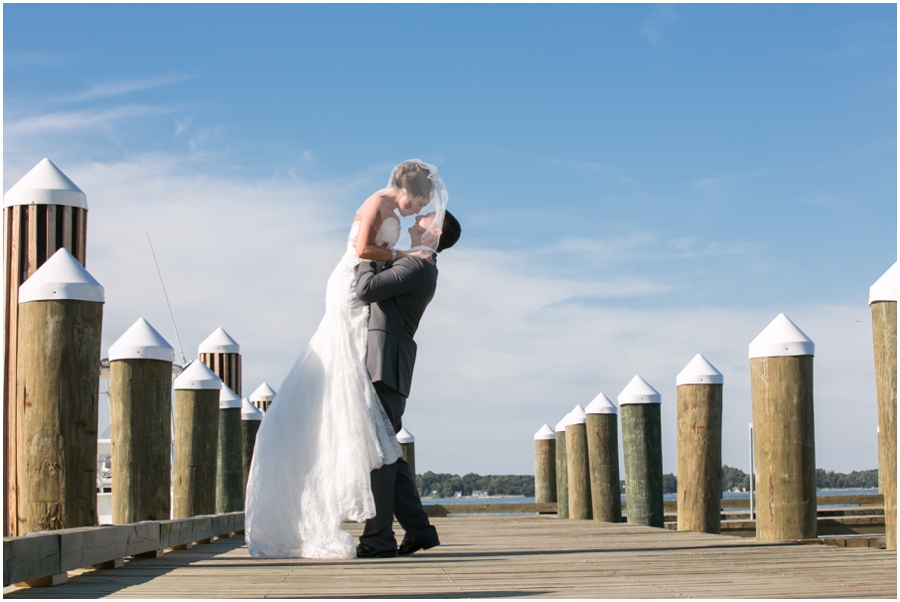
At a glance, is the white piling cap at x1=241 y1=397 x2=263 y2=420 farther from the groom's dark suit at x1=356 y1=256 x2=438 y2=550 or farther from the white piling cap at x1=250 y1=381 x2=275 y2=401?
the groom's dark suit at x1=356 y1=256 x2=438 y2=550

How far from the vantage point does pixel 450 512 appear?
17594 mm

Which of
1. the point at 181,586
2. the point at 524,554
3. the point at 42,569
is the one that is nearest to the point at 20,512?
the point at 42,569

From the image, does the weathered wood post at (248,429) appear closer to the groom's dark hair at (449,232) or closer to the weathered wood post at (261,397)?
the weathered wood post at (261,397)

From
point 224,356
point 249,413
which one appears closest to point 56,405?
point 249,413

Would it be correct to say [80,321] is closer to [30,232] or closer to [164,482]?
[164,482]

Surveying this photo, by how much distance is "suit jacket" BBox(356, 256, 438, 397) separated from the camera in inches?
246

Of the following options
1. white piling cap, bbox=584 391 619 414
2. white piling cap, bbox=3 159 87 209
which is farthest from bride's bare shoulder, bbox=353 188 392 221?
white piling cap, bbox=584 391 619 414

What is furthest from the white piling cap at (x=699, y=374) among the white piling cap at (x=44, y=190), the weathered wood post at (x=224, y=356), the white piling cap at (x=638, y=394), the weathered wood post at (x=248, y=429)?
the weathered wood post at (x=224, y=356)

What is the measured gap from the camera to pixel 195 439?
9.11m

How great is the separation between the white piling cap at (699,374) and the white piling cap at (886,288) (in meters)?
3.09

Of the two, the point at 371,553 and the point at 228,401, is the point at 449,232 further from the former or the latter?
the point at 228,401

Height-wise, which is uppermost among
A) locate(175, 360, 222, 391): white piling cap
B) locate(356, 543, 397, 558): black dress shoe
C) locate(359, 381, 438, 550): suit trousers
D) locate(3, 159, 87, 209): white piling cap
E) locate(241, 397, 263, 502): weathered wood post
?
locate(3, 159, 87, 209): white piling cap

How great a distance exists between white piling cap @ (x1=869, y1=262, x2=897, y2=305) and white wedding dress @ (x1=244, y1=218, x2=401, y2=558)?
2683 mm

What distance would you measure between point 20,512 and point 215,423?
416 centimetres
